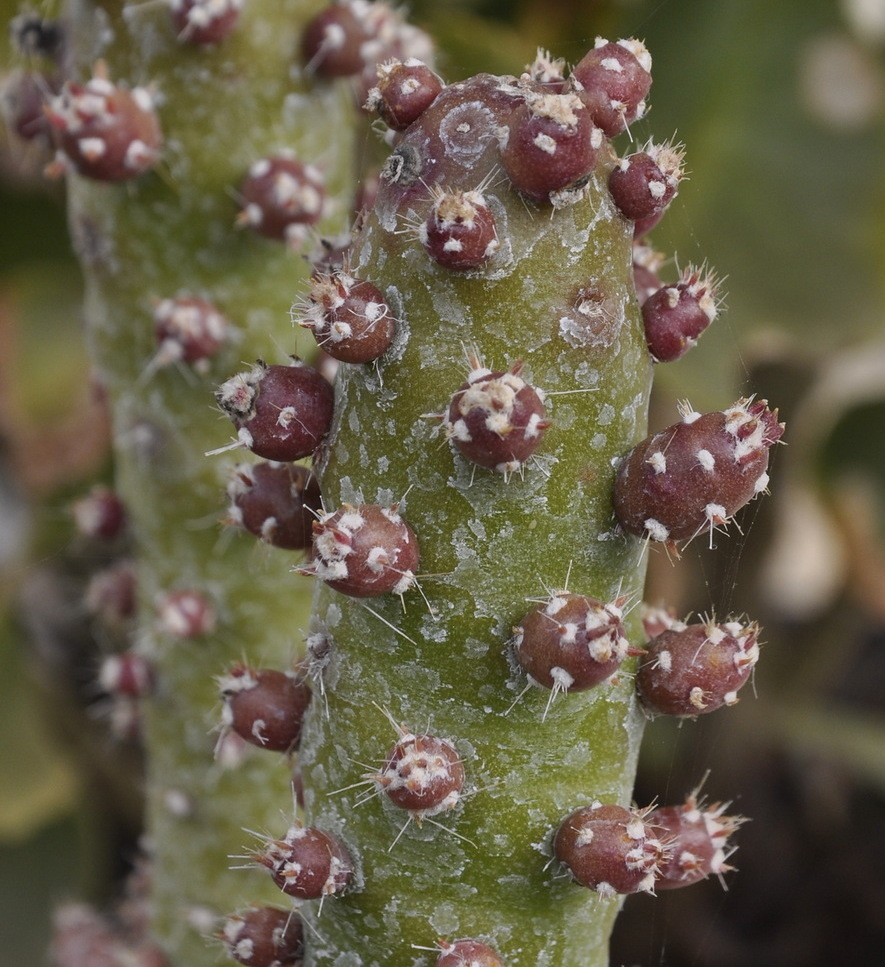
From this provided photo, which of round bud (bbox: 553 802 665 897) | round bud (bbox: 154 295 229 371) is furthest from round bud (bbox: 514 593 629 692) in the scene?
round bud (bbox: 154 295 229 371)

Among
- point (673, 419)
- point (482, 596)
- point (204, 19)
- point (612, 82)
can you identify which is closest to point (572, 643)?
point (482, 596)

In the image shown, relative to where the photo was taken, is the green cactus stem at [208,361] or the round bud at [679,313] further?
the green cactus stem at [208,361]

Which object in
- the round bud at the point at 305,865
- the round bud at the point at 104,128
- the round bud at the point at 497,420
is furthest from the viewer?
the round bud at the point at 104,128

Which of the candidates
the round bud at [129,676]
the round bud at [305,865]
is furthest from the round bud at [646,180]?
the round bud at [129,676]

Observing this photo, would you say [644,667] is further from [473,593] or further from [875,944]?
[875,944]

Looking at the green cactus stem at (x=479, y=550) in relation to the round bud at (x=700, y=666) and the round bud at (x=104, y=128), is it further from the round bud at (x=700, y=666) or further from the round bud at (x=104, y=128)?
the round bud at (x=104, y=128)

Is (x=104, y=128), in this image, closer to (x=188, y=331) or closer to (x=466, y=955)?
(x=188, y=331)
